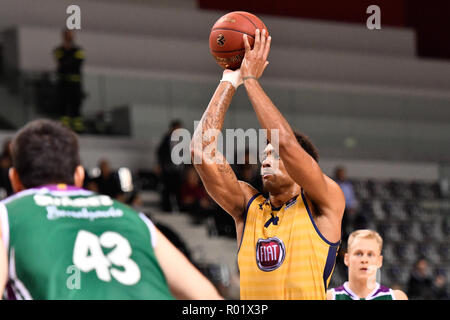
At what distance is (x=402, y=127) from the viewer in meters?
17.4

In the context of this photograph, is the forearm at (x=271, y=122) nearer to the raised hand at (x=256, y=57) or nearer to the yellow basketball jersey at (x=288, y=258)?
the raised hand at (x=256, y=57)

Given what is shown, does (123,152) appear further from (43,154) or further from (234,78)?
(43,154)

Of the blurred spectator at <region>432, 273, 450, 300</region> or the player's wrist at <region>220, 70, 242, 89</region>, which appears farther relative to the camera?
the blurred spectator at <region>432, 273, 450, 300</region>

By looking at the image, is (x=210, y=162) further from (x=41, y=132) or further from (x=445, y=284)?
(x=445, y=284)

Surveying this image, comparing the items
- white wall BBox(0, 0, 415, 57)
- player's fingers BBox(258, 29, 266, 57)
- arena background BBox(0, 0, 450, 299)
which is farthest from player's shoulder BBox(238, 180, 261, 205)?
white wall BBox(0, 0, 415, 57)

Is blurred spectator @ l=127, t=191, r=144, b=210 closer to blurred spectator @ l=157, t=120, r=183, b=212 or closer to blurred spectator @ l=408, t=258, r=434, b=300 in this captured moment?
blurred spectator @ l=157, t=120, r=183, b=212

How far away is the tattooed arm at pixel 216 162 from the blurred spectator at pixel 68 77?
9.29 m

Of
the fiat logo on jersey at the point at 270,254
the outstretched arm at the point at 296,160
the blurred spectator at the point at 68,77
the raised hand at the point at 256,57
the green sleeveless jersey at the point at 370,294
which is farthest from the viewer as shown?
the blurred spectator at the point at 68,77

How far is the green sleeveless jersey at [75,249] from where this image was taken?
283 cm

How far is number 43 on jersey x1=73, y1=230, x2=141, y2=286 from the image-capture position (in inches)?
113

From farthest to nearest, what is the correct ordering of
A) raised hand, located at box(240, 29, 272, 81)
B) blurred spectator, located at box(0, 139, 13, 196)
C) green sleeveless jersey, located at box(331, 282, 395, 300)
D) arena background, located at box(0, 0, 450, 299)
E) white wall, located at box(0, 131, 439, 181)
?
1. white wall, located at box(0, 131, 439, 181)
2. arena background, located at box(0, 0, 450, 299)
3. blurred spectator, located at box(0, 139, 13, 196)
4. green sleeveless jersey, located at box(331, 282, 395, 300)
5. raised hand, located at box(240, 29, 272, 81)

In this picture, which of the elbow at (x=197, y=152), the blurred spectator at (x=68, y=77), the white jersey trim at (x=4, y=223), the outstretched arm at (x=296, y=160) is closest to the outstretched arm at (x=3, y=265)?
the white jersey trim at (x=4, y=223)

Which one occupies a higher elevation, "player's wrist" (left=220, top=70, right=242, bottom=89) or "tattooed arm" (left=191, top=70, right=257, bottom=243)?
"player's wrist" (left=220, top=70, right=242, bottom=89)

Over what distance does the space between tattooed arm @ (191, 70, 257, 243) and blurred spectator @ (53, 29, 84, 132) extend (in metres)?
9.29
